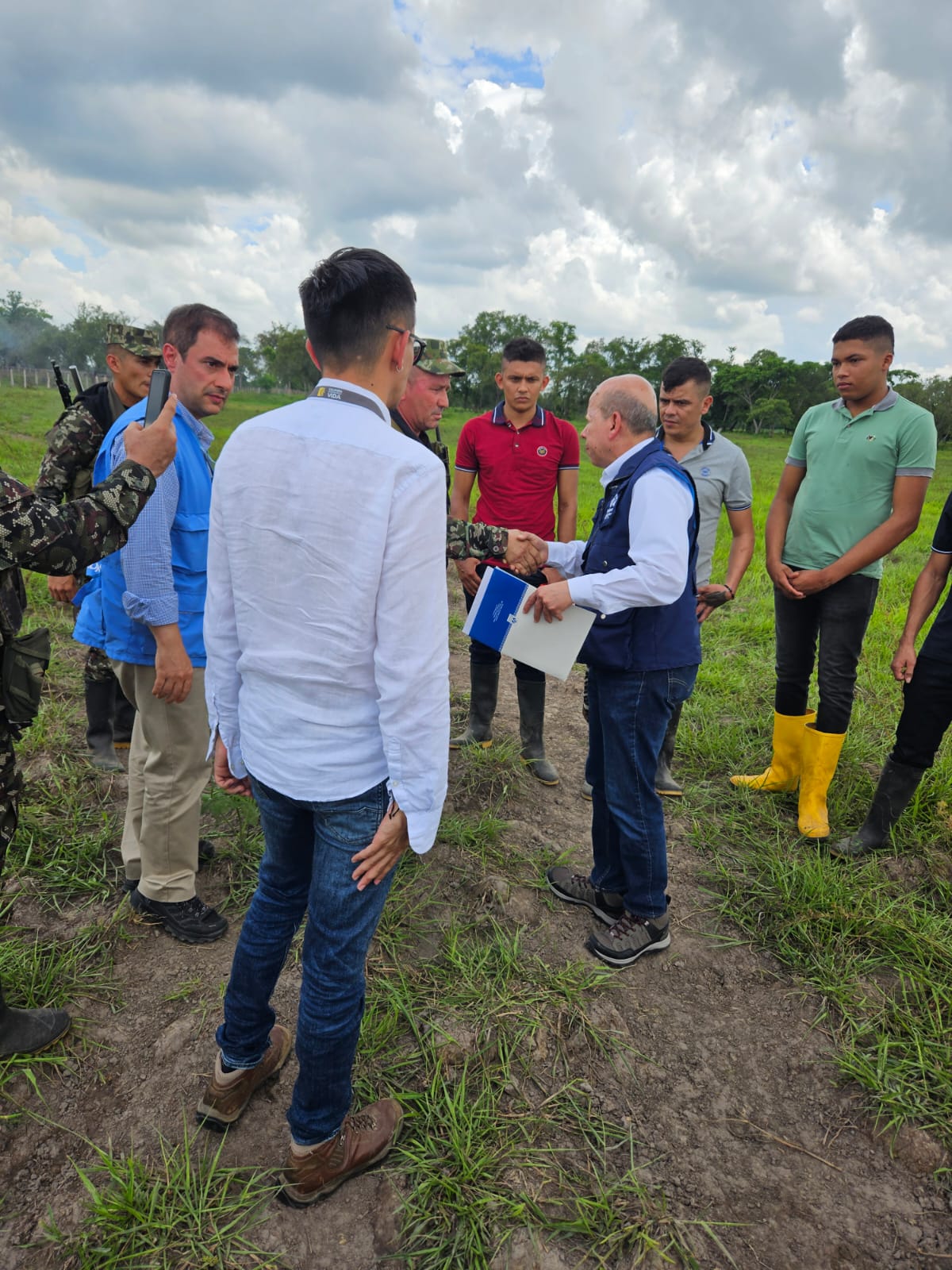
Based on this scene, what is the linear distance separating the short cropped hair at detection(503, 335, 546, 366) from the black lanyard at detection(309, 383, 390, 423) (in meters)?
2.93

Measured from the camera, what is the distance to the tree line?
69.8 m

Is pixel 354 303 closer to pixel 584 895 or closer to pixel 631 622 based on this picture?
pixel 631 622

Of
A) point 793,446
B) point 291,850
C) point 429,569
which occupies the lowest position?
point 291,850

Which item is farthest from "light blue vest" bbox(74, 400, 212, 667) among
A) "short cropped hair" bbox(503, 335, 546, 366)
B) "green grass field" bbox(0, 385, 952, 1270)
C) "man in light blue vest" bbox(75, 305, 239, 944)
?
"short cropped hair" bbox(503, 335, 546, 366)

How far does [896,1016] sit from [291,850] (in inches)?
90.6

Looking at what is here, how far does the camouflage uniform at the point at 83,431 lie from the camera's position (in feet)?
12.0

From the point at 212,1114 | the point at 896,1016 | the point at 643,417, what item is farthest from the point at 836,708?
the point at 212,1114

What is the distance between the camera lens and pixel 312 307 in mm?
1499

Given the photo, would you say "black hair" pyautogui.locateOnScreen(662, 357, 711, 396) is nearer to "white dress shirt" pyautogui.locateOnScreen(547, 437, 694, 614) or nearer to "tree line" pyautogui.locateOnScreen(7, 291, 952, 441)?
"white dress shirt" pyautogui.locateOnScreen(547, 437, 694, 614)

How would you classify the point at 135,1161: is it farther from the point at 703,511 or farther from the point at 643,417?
the point at 703,511

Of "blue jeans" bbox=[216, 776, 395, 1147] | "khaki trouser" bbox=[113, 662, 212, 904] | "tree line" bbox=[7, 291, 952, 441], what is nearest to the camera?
"blue jeans" bbox=[216, 776, 395, 1147]

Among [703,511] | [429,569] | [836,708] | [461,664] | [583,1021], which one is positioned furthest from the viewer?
[461,664]

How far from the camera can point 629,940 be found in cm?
285

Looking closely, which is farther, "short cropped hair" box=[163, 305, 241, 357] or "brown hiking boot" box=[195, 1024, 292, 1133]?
"short cropped hair" box=[163, 305, 241, 357]
